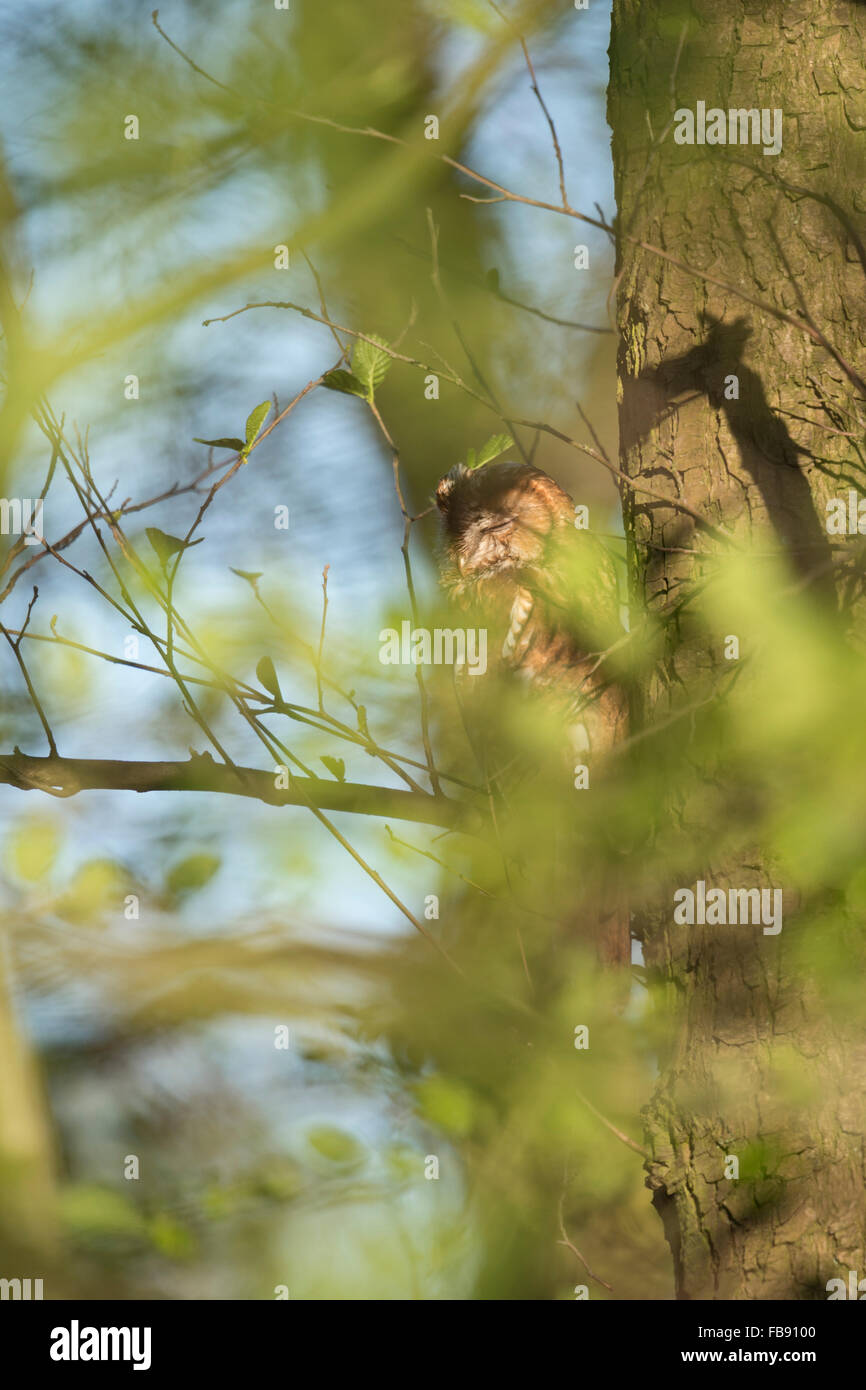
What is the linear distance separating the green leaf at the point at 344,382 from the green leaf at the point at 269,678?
0.49 meters

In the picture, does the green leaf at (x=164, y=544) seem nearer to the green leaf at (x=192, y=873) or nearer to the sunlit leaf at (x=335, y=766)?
the sunlit leaf at (x=335, y=766)

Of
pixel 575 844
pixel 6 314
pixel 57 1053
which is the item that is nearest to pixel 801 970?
pixel 575 844

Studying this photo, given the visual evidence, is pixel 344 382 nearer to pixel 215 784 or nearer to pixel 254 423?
pixel 254 423

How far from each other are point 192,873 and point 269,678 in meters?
0.81

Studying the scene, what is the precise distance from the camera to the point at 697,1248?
6.22ft

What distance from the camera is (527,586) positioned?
9.51ft

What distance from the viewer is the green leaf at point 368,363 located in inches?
70.1

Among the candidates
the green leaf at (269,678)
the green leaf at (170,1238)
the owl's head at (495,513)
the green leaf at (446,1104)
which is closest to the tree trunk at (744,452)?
the green leaf at (446,1104)

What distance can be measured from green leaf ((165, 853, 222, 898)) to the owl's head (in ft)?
5.10

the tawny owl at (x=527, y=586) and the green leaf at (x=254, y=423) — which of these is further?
the tawny owl at (x=527, y=586)

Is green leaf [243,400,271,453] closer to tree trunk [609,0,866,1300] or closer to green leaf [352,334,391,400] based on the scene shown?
green leaf [352,334,391,400]

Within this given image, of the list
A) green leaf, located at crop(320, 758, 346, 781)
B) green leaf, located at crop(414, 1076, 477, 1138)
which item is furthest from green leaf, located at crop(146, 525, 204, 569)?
green leaf, located at crop(414, 1076, 477, 1138)
